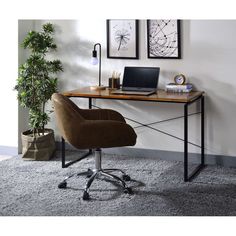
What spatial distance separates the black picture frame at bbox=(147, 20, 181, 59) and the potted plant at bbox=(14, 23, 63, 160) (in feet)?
3.09

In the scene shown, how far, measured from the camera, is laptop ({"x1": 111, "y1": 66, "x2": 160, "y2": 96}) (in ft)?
Answer: 15.8

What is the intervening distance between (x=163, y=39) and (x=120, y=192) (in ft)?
5.14

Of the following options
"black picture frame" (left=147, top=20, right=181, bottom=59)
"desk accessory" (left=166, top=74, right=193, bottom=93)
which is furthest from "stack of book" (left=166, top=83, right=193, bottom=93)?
"black picture frame" (left=147, top=20, right=181, bottom=59)

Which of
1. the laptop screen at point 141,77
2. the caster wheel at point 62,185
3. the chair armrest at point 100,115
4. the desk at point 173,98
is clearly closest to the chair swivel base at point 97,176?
the caster wheel at point 62,185

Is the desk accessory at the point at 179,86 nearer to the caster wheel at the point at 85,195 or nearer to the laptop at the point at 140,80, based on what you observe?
the laptop at the point at 140,80

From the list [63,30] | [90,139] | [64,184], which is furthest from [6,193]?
[63,30]

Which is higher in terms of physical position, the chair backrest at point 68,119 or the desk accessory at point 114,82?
the desk accessory at point 114,82

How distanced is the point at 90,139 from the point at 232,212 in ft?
3.71

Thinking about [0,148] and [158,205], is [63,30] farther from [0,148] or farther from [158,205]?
[158,205]

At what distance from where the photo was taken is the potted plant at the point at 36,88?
16.8ft

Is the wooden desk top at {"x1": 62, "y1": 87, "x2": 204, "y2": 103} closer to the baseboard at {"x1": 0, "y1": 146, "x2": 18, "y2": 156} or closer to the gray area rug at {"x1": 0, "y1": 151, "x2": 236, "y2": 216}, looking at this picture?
the gray area rug at {"x1": 0, "y1": 151, "x2": 236, "y2": 216}

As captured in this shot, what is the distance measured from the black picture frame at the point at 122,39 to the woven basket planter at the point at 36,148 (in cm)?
102

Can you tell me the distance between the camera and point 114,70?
527 cm

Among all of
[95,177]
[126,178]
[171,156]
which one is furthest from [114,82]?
[95,177]
